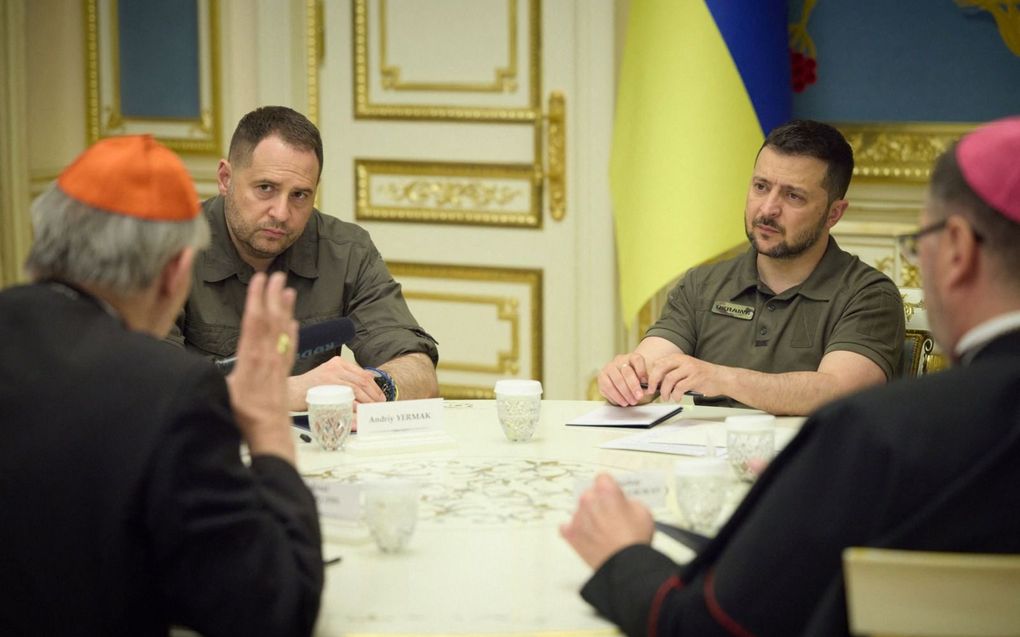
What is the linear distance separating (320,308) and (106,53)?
297cm

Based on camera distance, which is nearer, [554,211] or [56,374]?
[56,374]

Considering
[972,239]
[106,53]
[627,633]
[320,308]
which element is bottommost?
[627,633]

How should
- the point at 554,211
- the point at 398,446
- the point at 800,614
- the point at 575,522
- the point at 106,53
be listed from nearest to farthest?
1. the point at 800,614
2. the point at 575,522
3. the point at 398,446
4. the point at 554,211
5. the point at 106,53

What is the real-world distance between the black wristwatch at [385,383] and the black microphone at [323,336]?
29 cm

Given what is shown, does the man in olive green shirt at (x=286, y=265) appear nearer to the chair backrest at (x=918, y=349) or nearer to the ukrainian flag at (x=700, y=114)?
the chair backrest at (x=918, y=349)

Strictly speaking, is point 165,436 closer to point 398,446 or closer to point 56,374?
point 56,374

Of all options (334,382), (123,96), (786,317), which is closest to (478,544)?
(334,382)

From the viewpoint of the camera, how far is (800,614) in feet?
4.36

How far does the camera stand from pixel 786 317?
9.68 ft

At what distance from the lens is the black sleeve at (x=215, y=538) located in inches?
52.9

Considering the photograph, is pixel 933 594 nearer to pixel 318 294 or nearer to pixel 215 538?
pixel 215 538

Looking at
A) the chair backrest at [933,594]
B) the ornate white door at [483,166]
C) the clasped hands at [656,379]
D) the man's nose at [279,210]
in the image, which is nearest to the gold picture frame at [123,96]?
the ornate white door at [483,166]

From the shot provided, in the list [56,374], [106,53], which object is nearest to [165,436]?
[56,374]

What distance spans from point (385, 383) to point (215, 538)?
1.32 metres
